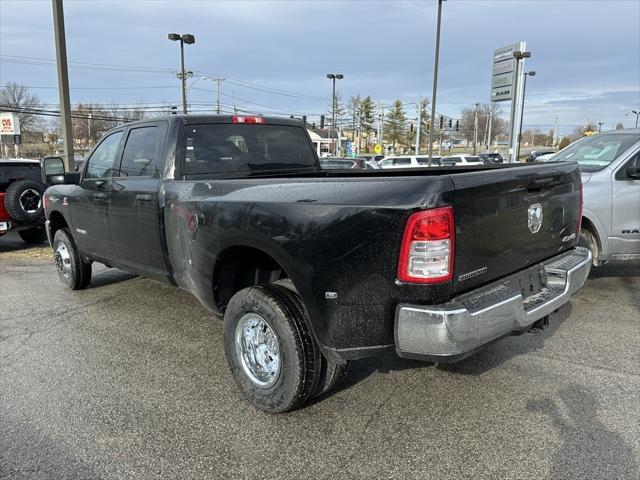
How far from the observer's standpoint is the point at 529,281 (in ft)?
10.2

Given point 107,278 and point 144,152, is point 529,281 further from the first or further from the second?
point 107,278

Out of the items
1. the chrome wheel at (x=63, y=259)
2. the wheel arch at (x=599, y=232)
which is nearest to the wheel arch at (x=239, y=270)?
the chrome wheel at (x=63, y=259)

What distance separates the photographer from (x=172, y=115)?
171 inches

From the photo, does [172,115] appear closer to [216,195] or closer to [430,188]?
[216,195]

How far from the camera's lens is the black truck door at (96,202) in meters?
5.01

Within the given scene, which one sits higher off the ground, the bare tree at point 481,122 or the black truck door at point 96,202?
the bare tree at point 481,122

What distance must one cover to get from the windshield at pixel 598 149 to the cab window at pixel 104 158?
15.3ft

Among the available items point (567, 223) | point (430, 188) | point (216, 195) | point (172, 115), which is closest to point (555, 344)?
point (567, 223)

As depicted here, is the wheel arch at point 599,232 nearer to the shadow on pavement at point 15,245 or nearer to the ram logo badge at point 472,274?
the ram logo badge at point 472,274

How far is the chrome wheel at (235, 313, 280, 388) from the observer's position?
3238 millimetres

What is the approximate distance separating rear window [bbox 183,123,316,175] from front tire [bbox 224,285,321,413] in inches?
56.7

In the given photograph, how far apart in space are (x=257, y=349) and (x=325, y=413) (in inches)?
23.6

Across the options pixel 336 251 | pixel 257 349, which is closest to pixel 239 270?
pixel 257 349

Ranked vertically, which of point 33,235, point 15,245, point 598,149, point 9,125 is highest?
point 9,125
